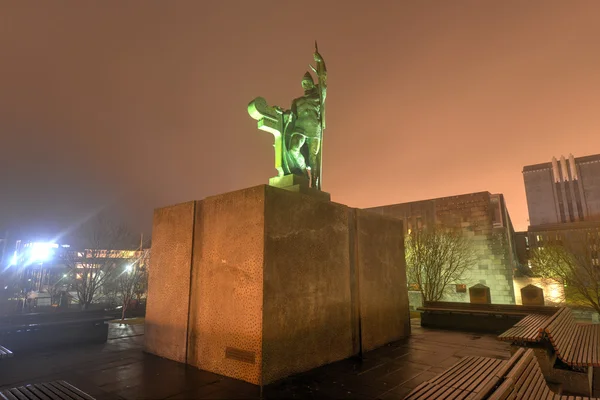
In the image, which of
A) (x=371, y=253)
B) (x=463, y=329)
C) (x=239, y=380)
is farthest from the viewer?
(x=463, y=329)

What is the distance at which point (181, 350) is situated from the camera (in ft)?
21.6

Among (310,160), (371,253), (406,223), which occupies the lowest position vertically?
(371,253)

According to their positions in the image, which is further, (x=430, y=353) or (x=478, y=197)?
(x=478, y=197)

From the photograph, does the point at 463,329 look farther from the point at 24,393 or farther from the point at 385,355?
the point at 24,393

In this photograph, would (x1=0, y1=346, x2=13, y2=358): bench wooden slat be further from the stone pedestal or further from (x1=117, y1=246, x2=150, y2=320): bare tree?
(x1=117, y1=246, x2=150, y2=320): bare tree

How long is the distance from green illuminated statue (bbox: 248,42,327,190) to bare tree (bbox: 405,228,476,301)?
20396 mm

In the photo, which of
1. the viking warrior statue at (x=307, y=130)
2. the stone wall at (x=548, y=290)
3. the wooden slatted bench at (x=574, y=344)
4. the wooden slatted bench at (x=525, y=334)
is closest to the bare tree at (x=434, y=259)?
the stone wall at (x=548, y=290)

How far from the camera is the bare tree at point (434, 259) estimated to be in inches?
1100

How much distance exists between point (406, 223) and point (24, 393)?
41.2 m

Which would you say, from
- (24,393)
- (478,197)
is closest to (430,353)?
(24,393)

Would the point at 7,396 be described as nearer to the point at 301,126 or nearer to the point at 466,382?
the point at 466,382

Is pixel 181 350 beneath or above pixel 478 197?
beneath

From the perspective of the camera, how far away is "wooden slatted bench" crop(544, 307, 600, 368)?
538 centimetres

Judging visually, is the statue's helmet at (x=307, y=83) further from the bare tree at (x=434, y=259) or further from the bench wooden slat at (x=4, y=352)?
the bare tree at (x=434, y=259)
